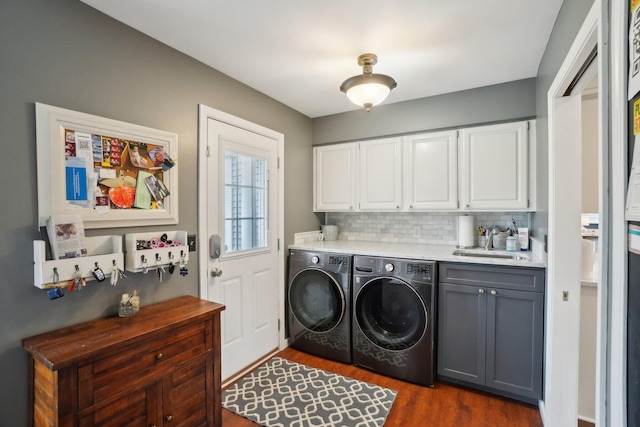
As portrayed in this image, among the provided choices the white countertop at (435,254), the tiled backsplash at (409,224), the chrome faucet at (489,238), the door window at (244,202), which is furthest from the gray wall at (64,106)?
the chrome faucet at (489,238)

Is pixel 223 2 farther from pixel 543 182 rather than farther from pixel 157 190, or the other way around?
pixel 543 182

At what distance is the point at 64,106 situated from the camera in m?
1.51

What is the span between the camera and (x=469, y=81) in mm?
2551

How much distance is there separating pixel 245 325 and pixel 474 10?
2.73 m

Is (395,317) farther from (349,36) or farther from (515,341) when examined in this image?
(349,36)

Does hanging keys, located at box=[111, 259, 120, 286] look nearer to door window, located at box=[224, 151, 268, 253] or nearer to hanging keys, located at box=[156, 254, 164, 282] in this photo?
hanging keys, located at box=[156, 254, 164, 282]

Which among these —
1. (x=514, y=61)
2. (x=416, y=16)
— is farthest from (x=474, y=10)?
(x=514, y=61)

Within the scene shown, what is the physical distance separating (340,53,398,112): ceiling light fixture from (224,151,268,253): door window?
3.52 ft

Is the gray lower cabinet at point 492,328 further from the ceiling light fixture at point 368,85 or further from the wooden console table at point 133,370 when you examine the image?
the wooden console table at point 133,370

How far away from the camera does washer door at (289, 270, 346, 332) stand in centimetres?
275

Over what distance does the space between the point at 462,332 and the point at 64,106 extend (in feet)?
9.56

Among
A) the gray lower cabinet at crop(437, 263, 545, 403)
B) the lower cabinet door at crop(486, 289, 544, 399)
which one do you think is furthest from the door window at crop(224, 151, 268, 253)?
the lower cabinet door at crop(486, 289, 544, 399)

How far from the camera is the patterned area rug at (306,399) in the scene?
1.98 meters

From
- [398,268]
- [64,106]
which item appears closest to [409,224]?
[398,268]
